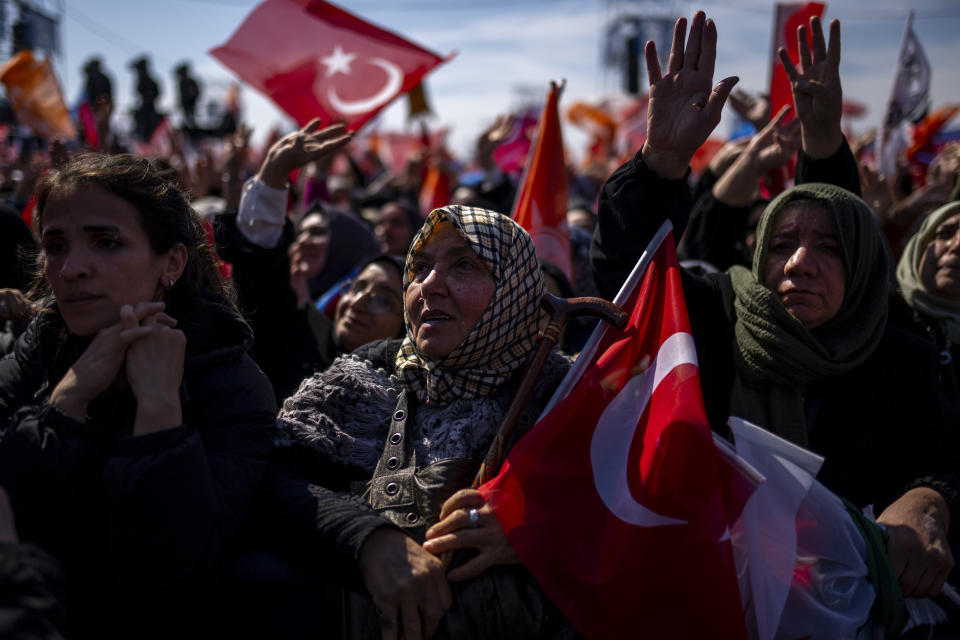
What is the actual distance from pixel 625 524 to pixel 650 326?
1.83ft

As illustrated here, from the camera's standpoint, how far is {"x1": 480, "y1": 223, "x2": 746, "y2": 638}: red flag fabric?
175 centimetres

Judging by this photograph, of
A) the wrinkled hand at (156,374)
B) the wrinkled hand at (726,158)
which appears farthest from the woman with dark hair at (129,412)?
the wrinkled hand at (726,158)

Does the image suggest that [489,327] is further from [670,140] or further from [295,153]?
[295,153]

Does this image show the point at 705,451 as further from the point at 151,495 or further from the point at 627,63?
the point at 627,63

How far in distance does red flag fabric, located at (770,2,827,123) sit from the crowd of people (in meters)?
1.42

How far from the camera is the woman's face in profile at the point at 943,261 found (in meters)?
3.15

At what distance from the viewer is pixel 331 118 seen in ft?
16.4

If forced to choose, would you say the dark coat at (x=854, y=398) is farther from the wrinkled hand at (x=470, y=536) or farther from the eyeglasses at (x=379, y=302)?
the eyeglasses at (x=379, y=302)

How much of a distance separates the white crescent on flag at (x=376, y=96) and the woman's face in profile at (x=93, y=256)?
10.6 feet

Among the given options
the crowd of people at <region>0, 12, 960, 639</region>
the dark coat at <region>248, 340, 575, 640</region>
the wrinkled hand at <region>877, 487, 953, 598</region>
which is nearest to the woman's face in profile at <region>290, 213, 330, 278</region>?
the crowd of people at <region>0, 12, 960, 639</region>

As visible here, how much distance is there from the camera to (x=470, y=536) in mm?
1771

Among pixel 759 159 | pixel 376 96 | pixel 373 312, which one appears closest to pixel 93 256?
pixel 373 312

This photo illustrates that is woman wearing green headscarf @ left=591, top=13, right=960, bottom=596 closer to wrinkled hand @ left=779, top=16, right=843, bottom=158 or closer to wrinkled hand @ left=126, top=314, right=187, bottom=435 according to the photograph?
wrinkled hand @ left=779, top=16, right=843, bottom=158

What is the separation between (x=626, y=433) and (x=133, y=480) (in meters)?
1.13
